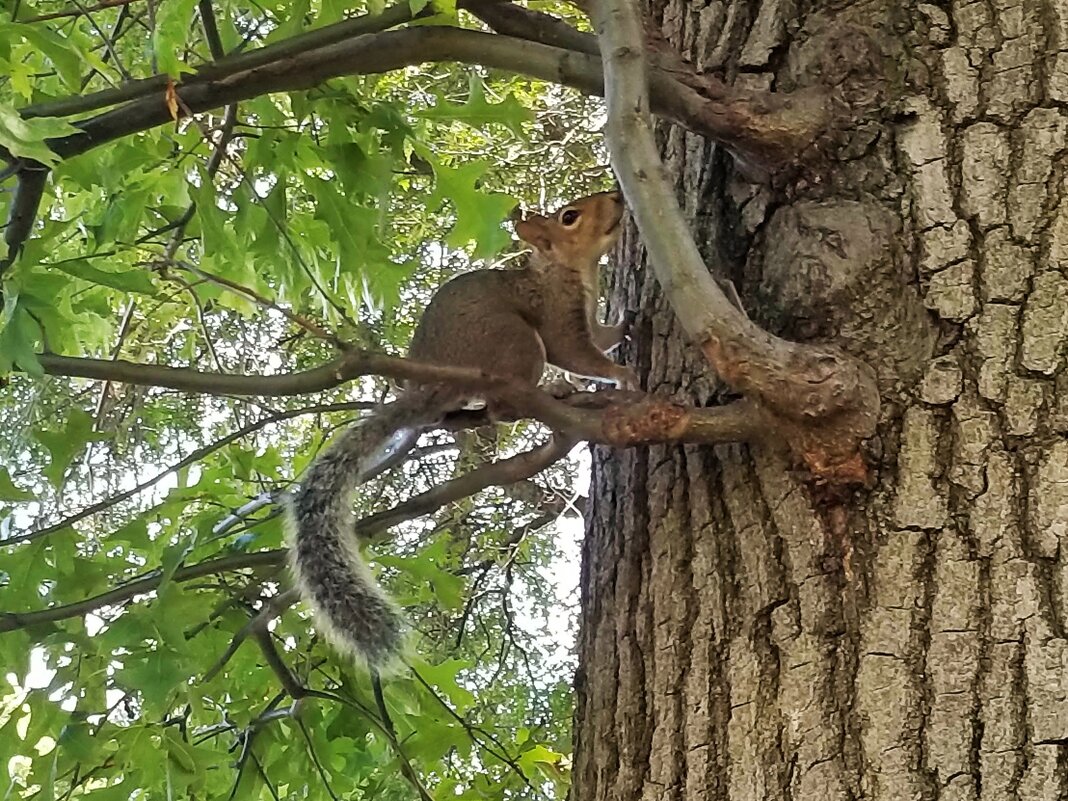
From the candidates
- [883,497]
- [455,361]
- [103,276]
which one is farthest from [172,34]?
[883,497]

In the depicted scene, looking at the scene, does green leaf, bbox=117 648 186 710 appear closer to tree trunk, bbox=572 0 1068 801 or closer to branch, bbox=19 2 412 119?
tree trunk, bbox=572 0 1068 801

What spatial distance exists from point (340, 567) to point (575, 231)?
0.85 m

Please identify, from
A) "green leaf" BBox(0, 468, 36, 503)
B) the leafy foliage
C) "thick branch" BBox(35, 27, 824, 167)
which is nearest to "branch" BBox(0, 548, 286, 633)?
the leafy foliage

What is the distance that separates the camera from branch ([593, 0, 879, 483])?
98 cm

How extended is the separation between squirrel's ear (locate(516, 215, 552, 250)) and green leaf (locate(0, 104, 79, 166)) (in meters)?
1.00

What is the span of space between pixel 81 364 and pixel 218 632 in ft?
2.17

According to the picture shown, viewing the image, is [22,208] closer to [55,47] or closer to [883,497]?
[55,47]

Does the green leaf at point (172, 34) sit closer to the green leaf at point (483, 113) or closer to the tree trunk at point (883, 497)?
the green leaf at point (483, 113)

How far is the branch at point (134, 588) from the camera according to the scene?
4.34ft

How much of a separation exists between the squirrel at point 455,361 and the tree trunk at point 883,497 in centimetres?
26

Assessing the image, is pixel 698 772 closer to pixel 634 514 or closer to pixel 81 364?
pixel 634 514

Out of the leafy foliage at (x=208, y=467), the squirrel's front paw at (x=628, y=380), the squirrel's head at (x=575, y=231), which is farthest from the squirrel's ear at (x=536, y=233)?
the squirrel's front paw at (x=628, y=380)

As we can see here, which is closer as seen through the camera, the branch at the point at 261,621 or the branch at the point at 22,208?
the branch at the point at 22,208

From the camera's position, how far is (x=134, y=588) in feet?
4.44
